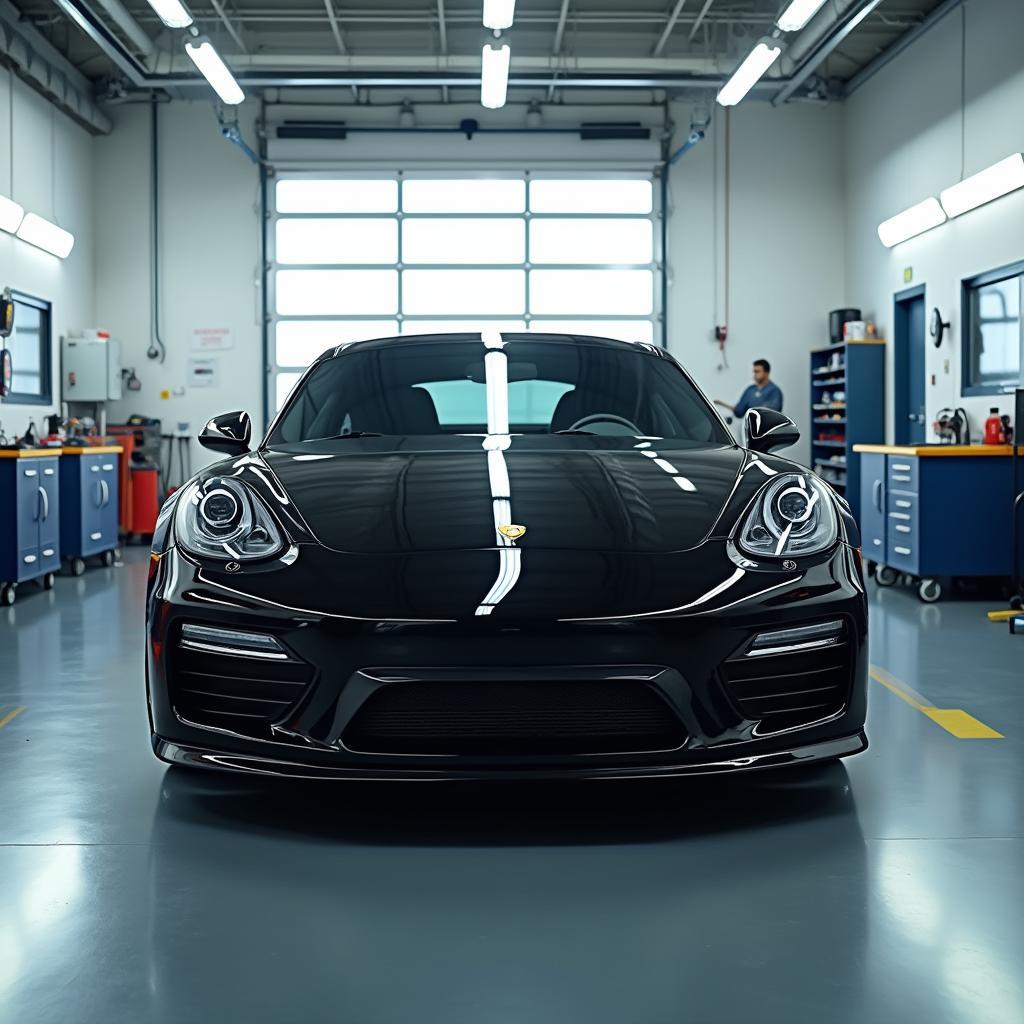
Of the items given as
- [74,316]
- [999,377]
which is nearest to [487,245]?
[74,316]

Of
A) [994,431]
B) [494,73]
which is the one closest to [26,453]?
[494,73]

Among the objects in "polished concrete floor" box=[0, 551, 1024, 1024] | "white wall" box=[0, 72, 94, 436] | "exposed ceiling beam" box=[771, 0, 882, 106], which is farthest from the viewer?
"white wall" box=[0, 72, 94, 436]

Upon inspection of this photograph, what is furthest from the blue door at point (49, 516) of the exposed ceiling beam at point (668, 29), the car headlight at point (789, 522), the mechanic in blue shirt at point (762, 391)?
the exposed ceiling beam at point (668, 29)

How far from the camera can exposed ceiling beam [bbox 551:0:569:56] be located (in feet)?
35.1

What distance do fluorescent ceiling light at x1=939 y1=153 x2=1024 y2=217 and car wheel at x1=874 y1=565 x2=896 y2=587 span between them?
2967 mm

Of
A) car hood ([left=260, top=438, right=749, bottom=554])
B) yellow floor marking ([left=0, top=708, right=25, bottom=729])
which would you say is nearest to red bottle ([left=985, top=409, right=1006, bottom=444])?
car hood ([left=260, top=438, right=749, bottom=554])

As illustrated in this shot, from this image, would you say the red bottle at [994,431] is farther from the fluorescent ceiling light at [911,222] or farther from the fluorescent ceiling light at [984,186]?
the fluorescent ceiling light at [911,222]

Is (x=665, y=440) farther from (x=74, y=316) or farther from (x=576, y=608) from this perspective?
(x=74, y=316)

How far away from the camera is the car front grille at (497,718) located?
2.27 meters

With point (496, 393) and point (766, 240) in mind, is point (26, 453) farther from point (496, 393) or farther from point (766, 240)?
point (766, 240)

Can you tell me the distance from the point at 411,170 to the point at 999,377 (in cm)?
670

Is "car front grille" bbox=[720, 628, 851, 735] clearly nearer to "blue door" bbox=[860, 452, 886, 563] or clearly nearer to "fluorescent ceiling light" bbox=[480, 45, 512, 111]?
"blue door" bbox=[860, 452, 886, 563]

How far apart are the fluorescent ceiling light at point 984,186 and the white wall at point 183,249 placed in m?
7.19

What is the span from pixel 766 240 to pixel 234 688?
39.0ft
